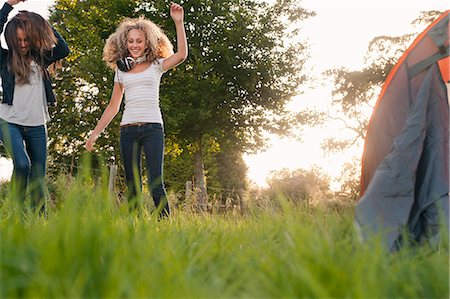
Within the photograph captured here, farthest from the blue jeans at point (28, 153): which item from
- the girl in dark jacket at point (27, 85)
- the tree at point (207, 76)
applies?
the tree at point (207, 76)

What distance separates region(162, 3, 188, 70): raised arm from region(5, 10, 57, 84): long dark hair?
89 cm

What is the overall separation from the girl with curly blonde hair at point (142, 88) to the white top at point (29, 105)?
1.34 feet

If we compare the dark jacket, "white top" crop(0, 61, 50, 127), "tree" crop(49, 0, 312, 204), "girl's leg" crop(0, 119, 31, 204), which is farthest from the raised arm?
"tree" crop(49, 0, 312, 204)

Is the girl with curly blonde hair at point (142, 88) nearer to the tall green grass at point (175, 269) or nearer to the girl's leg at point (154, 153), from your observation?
the girl's leg at point (154, 153)

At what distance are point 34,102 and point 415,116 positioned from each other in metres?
2.61

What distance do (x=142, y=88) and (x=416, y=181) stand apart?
2.10 m

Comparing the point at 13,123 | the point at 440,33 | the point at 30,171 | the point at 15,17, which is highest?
the point at 15,17

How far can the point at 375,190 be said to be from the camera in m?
2.78

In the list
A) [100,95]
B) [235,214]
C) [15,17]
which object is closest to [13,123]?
[15,17]

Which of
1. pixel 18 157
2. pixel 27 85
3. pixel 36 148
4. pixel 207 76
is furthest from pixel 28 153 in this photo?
pixel 207 76

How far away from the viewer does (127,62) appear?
4.12m

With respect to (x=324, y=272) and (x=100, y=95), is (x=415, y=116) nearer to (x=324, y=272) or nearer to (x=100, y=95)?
(x=324, y=272)

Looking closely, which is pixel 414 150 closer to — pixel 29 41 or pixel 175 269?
pixel 175 269

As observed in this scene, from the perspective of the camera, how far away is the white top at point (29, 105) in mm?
3838
